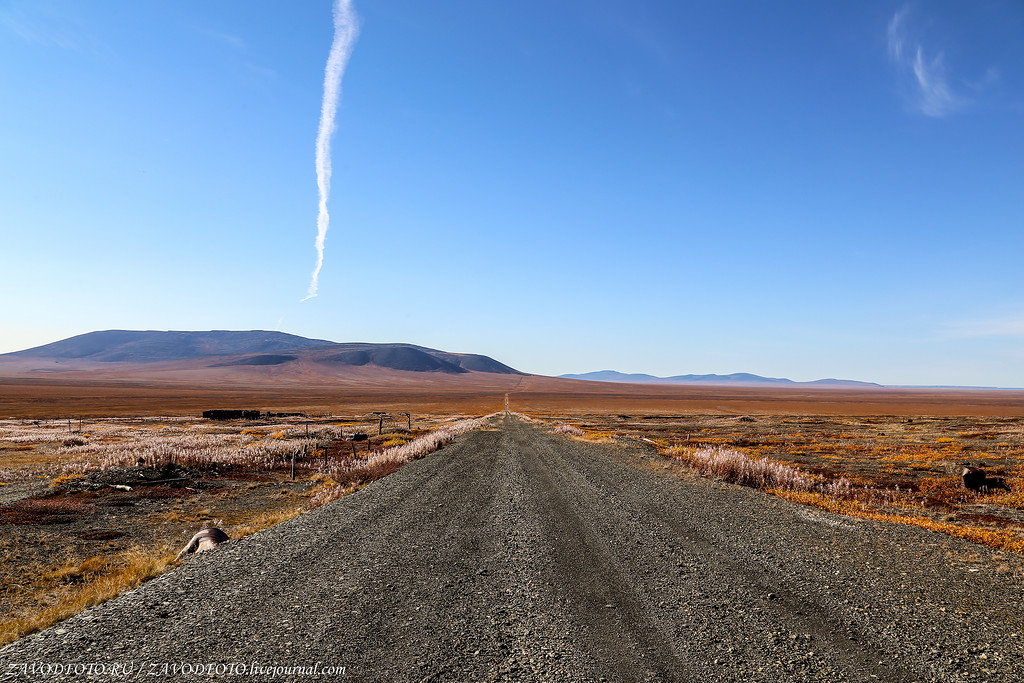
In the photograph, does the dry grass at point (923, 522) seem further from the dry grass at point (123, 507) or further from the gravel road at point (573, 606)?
the dry grass at point (123, 507)

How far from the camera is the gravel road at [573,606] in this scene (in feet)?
20.2

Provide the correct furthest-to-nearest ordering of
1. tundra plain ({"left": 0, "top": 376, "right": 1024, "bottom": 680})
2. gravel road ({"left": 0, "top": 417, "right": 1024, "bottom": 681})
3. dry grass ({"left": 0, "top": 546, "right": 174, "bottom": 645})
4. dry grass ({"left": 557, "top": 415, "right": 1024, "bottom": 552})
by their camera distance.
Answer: dry grass ({"left": 557, "top": 415, "right": 1024, "bottom": 552})
tundra plain ({"left": 0, "top": 376, "right": 1024, "bottom": 680})
dry grass ({"left": 0, "top": 546, "right": 174, "bottom": 645})
gravel road ({"left": 0, "top": 417, "right": 1024, "bottom": 681})

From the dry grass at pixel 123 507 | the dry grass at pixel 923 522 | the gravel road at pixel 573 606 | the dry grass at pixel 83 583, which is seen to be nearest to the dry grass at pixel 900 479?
the dry grass at pixel 923 522

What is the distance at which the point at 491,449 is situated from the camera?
1249 inches

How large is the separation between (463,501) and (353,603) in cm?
828

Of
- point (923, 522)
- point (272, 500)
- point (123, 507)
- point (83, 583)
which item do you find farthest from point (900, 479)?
point (123, 507)

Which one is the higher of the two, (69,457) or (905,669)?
(905,669)

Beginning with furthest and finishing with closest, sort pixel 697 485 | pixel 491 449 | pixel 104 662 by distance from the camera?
1. pixel 491 449
2. pixel 697 485
3. pixel 104 662

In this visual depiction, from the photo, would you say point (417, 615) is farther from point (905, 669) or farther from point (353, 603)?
point (905, 669)

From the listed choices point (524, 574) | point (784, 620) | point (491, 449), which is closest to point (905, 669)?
point (784, 620)

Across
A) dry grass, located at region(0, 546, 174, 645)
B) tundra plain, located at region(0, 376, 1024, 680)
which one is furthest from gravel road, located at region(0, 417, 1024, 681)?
dry grass, located at region(0, 546, 174, 645)

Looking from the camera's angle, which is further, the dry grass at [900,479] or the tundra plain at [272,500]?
the dry grass at [900,479]

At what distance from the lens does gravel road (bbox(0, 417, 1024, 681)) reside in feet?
20.2

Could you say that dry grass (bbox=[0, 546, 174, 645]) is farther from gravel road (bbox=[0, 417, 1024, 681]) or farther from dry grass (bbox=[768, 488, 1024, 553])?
dry grass (bbox=[768, 488, 1024, 553])
